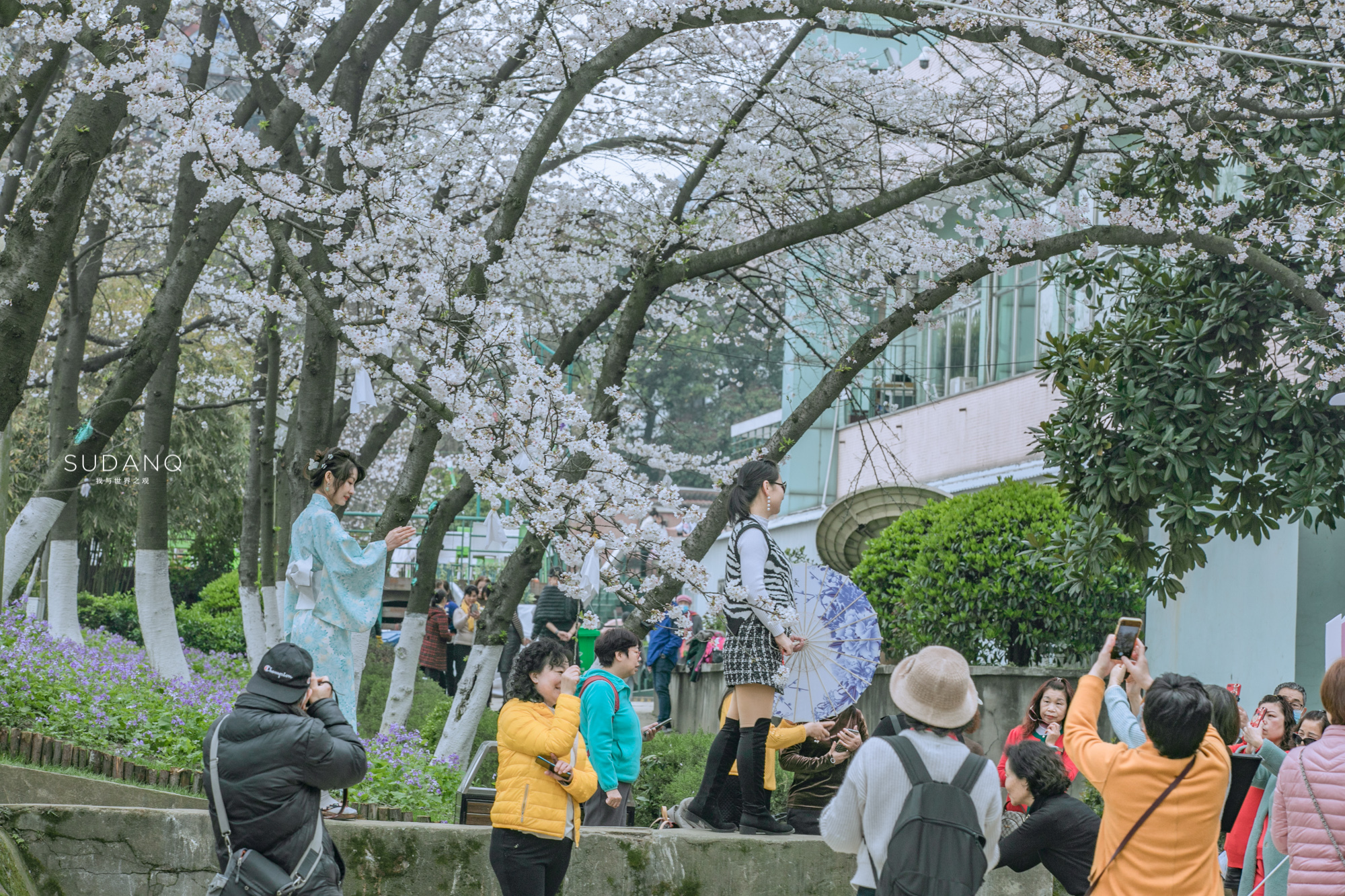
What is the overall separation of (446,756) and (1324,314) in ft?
20.0

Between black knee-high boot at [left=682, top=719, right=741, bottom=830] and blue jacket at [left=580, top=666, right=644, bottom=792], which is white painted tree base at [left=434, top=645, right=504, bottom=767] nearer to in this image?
blue jacket at [left=580, top=666, right=644, bottom=792]

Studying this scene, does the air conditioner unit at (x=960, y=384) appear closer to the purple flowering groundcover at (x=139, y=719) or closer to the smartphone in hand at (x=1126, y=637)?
the purple flowering groundcover at (x=139, y=719)

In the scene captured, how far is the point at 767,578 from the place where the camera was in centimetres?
534

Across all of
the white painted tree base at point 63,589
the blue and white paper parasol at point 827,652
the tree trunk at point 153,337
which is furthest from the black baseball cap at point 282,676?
the white painted tree base at point 63,589

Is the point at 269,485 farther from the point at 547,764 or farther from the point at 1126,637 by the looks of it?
the point at 1126,637

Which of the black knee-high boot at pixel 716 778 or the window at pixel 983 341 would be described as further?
the window at pixel 983 341

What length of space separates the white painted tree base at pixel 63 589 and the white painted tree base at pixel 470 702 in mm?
4096

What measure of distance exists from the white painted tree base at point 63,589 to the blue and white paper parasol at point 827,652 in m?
7.82

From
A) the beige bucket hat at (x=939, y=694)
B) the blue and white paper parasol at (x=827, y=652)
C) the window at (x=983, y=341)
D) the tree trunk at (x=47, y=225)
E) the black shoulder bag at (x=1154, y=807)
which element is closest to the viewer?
the beige bucket hat at (x=939, y=694)

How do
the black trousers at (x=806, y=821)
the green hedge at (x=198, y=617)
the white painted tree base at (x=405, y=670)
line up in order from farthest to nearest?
the green hedge at (x=198, y=617), the white painted tree base at (x=405, y=670), the black trousers at (x=806, y=821)

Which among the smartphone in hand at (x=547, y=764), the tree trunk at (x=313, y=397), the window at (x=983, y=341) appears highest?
the window at (x=983, y=341)

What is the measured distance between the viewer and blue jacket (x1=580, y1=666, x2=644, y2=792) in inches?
229

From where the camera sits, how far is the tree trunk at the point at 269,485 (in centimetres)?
1074

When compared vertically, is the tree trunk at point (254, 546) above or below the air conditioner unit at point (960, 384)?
below
